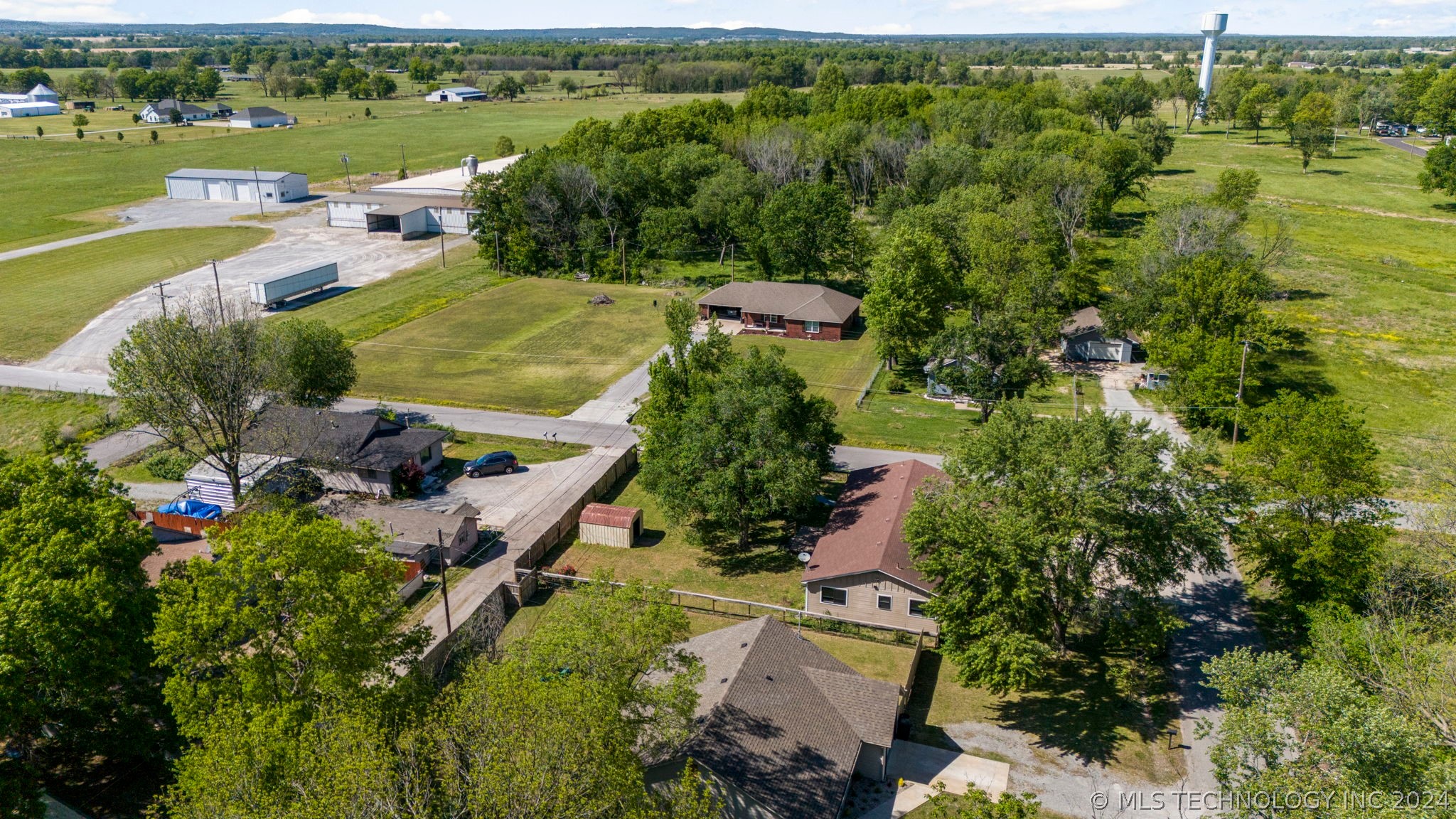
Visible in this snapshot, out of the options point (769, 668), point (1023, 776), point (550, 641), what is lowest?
point (1023, 776)

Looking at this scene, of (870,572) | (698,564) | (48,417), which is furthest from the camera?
(48,417)

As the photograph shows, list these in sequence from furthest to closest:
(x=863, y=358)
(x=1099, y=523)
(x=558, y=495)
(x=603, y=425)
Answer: (x=863, y=358), (x=603, y=425), (x=558, y=495), (x=1099, y=523)

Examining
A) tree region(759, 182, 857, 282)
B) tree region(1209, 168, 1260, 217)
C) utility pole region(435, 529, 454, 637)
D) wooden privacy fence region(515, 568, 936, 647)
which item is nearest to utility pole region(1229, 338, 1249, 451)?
wooden privacy fence region(515, 568, 936, 647)

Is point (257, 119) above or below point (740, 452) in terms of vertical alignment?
above

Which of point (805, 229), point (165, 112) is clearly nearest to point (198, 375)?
point (805, 229)

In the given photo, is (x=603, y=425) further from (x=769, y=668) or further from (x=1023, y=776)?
(x=1023, y=776)

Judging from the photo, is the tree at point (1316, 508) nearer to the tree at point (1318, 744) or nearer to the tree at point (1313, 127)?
the tree at point (1318, 744)

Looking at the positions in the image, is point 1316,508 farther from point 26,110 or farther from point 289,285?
point 26,110

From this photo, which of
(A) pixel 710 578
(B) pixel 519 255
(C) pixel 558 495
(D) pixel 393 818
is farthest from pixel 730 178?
(D) pixel 393 818
